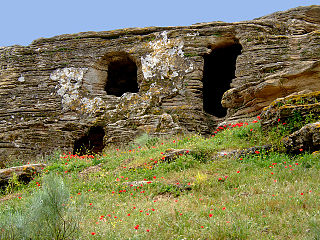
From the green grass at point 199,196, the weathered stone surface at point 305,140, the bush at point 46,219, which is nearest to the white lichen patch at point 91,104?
the green grass at point 199,196

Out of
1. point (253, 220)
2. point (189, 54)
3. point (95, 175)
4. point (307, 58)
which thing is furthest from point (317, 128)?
point (189, 54)

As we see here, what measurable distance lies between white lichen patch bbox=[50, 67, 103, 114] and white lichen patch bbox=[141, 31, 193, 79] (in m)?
2.84

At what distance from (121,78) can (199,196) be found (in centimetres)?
1411

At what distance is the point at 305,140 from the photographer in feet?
25.8

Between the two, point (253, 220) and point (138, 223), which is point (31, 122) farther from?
point (253, 220)

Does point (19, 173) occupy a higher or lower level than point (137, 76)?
lower

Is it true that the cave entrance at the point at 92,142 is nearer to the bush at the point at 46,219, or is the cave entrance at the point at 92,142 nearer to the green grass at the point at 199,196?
the green grass at the point at 199,196

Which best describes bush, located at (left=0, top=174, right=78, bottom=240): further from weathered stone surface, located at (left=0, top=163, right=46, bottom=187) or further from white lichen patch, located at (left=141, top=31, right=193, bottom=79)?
white lichen patch, located at (left=141, top=31, right=193, bottom=79)

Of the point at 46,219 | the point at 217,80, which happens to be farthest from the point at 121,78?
the point at 46,219

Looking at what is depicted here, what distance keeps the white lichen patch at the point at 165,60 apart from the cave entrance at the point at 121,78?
215 cm

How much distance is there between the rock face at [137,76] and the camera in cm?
1483

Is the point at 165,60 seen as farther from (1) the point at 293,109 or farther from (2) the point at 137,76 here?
(1) the point at 293,109

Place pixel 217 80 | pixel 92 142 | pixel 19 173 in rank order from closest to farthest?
pixel 19 173 → pixel 92 142 → pixel 217 80

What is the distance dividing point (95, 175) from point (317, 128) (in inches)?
230
